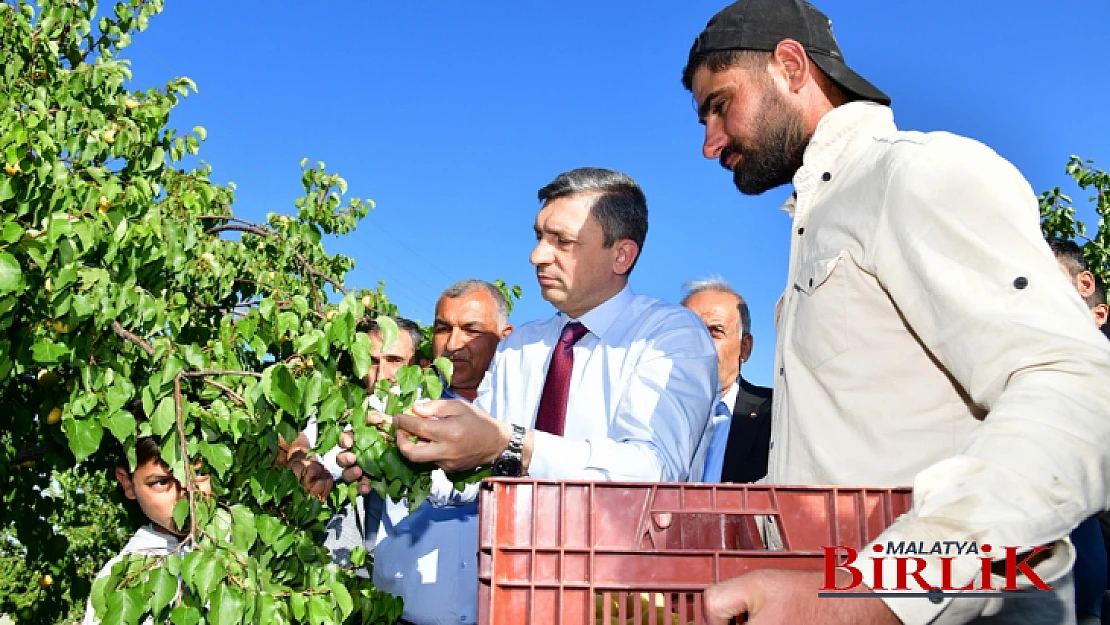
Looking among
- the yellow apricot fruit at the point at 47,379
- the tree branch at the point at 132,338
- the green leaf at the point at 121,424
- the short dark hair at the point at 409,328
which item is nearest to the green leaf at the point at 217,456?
the green leaf at the point at 121,424

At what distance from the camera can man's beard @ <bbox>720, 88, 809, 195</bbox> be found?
6.69 feet

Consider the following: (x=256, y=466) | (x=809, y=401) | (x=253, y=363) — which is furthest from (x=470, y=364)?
(x=809, y=401)

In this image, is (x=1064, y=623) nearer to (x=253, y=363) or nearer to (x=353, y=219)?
(x=253, y=363)

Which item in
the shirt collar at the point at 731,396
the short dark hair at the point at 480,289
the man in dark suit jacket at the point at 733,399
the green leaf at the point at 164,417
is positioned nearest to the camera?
the green leaf at the point at 164,417

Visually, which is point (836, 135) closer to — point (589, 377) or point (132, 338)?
point (589, 377)

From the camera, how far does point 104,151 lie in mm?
4652

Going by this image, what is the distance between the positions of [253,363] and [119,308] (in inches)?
95.5

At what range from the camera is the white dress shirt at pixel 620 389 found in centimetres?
240

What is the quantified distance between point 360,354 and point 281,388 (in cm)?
22

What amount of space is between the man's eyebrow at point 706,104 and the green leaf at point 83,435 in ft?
6.22

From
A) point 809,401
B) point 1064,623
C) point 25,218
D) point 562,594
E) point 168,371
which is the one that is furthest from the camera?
point 25,218

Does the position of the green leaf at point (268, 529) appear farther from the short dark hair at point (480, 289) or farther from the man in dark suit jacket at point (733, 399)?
the short dark hair at point (480, 289)

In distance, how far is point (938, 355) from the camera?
1.38 m

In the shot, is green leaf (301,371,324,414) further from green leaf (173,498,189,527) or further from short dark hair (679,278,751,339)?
short dark hair (679,278,751,339)
